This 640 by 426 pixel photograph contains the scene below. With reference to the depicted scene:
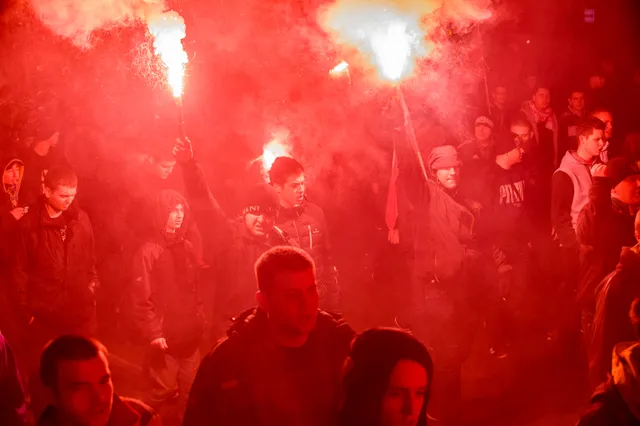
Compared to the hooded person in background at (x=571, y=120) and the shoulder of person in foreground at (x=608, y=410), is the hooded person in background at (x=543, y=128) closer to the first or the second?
the hooded person in background at (x=571, y=120)

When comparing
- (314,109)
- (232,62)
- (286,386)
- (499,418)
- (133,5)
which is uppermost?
(133,5)

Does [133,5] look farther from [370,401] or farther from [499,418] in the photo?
[499,418]

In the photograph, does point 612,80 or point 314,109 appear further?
point 612,80

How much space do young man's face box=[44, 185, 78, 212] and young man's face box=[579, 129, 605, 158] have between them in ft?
17.1

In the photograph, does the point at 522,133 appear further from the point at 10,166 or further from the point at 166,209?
the point at 10,166

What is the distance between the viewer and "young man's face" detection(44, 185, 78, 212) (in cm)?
585

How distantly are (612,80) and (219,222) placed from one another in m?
→ 5.59

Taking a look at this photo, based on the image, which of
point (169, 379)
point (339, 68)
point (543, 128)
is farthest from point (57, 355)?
point (543, 128)

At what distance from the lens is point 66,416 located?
151 inches

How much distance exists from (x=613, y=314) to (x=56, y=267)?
16.1ft

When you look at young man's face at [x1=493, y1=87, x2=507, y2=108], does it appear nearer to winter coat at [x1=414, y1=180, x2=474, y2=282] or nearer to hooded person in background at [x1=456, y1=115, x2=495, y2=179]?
hooded person in background at [x1=456, y1=115, x2=495, y2=179]

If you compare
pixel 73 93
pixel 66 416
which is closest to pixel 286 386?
pixel 66 416

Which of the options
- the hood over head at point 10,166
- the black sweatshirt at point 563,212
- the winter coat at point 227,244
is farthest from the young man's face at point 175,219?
the black sweatshirt at point 563,212

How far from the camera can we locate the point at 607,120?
7605mm
